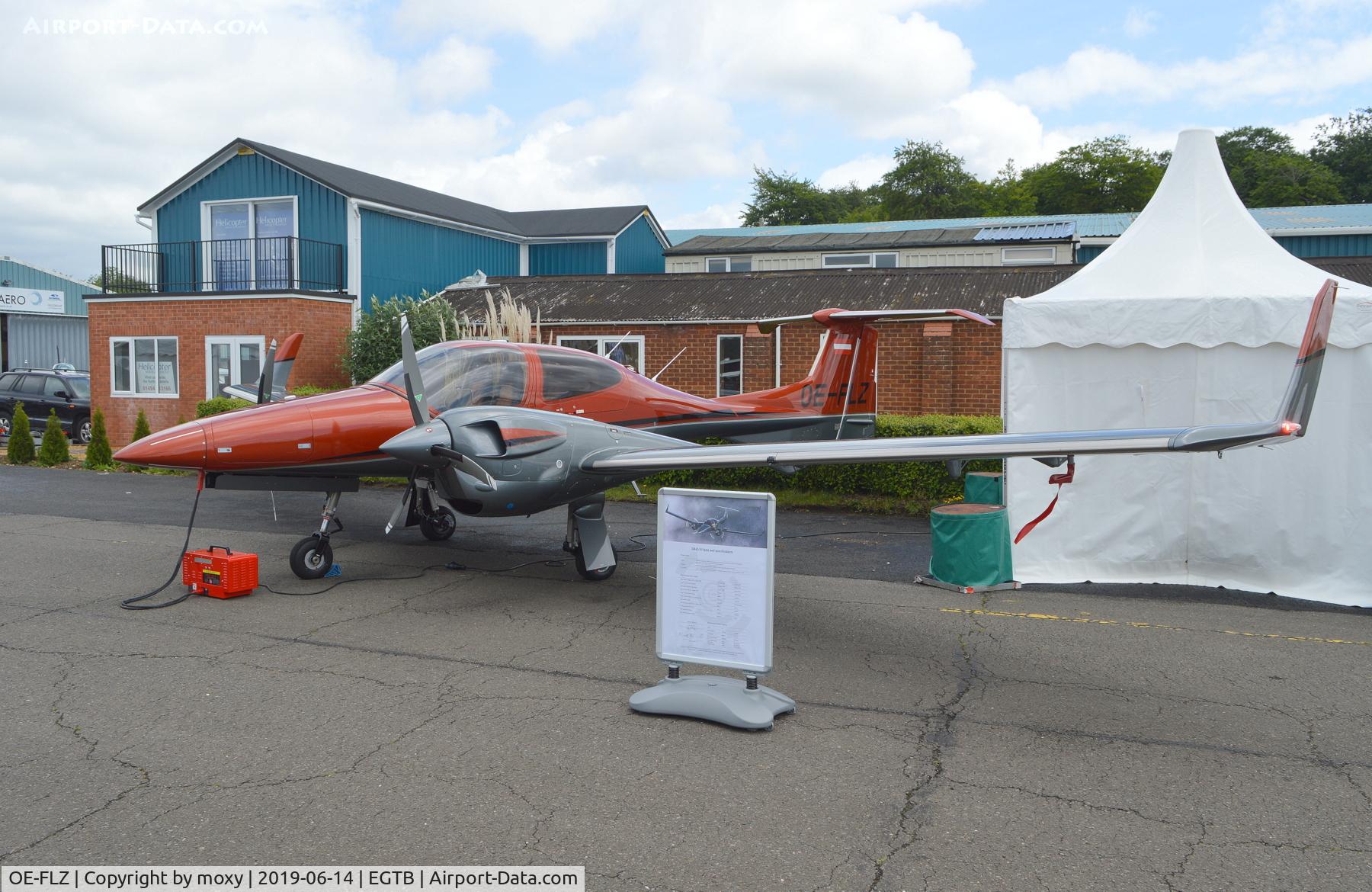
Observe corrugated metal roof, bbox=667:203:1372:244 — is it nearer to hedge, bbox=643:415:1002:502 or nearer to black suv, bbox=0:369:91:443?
hedge, bbox=643:415:1002:502

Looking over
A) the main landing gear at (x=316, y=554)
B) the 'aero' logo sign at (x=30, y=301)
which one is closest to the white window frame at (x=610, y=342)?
the main landing gear at (x=316, y=554)

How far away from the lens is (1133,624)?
773 centimetres

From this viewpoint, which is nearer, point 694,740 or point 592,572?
point 694,740

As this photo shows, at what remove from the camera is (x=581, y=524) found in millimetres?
9109

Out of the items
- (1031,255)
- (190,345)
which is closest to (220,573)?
(190,345)

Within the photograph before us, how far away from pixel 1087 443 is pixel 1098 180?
53816mm

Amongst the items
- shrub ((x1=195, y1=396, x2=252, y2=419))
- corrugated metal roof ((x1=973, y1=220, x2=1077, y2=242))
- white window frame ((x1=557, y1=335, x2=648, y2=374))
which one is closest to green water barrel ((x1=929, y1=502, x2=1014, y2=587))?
white window frame ((x1=557, y1=335, x2=648, y2=374))

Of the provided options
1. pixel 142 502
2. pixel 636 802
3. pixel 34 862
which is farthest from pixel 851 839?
pixel 142 502

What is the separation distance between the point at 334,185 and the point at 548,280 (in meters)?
5.48

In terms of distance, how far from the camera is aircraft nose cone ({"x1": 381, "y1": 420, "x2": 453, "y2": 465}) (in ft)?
24.7

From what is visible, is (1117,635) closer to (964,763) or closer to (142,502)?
(964,763)

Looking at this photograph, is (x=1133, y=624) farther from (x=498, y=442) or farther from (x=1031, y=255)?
(x=1031, y=255)

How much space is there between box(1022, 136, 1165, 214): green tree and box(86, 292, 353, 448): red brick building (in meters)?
41.6

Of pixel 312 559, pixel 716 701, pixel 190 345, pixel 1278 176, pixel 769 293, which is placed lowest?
pixel 716 701
